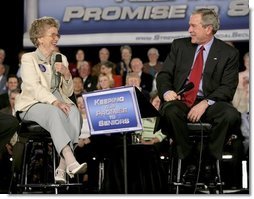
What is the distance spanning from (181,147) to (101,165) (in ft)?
4.35

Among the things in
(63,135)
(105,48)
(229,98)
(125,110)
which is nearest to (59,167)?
(63,135)

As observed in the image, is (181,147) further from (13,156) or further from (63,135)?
(13,156)

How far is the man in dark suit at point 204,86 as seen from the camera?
577 centimetres

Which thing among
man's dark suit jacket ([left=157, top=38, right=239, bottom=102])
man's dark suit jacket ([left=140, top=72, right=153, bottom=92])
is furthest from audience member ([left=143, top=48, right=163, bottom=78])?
man's dark suit jacket ([left=157, top=38, right=239, bottom=102])

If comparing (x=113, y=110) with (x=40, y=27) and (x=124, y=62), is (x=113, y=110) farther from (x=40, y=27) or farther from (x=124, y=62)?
(x=124, y=62)

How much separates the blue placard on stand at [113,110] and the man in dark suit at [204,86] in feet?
1.16

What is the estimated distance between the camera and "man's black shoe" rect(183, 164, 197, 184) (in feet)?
20.4

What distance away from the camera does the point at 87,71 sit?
25.2ft

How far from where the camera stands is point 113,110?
5668mm

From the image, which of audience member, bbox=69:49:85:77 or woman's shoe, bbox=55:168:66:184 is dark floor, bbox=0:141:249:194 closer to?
woman's shoe, bbox=55:168:66:184

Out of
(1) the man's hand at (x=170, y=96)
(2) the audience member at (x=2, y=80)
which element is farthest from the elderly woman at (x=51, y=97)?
(2) the audience member at (x=2, y=80)

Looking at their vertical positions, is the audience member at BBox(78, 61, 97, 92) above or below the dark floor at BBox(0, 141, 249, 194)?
above

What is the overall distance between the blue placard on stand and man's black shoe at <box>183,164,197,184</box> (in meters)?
0.91

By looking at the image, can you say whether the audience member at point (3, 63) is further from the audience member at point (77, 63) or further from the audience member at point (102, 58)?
the audience member at point (102, 58)
